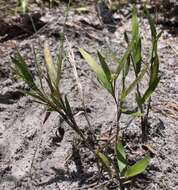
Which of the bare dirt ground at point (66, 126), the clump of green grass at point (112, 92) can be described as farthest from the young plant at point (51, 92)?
the bare dirt ground at point (66, 126)

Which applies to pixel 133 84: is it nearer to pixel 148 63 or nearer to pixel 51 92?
pixel 148 63

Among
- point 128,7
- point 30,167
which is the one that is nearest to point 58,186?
point 30,167

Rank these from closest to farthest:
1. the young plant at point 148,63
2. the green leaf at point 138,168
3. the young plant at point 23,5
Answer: the green leaf at point 138,168, the young plant at point 148,63, the young plant at point 23,5

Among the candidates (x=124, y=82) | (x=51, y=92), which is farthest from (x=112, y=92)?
(x=51, y=92)

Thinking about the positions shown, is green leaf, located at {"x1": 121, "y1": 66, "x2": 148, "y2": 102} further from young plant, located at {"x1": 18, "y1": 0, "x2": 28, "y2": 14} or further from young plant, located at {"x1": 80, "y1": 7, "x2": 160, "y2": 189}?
young plant, located at {"x1": 18, "y1": 0, "x2": 28, "y2": 14}

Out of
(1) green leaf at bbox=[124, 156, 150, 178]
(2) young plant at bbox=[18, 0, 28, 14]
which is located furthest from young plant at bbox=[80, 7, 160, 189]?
(2) young plant at bbox=[18, 0, 28, 14]

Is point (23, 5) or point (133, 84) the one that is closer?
point (133, 84)

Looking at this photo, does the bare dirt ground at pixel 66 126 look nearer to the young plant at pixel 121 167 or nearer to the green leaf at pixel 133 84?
the young plant at pixel 121 167
